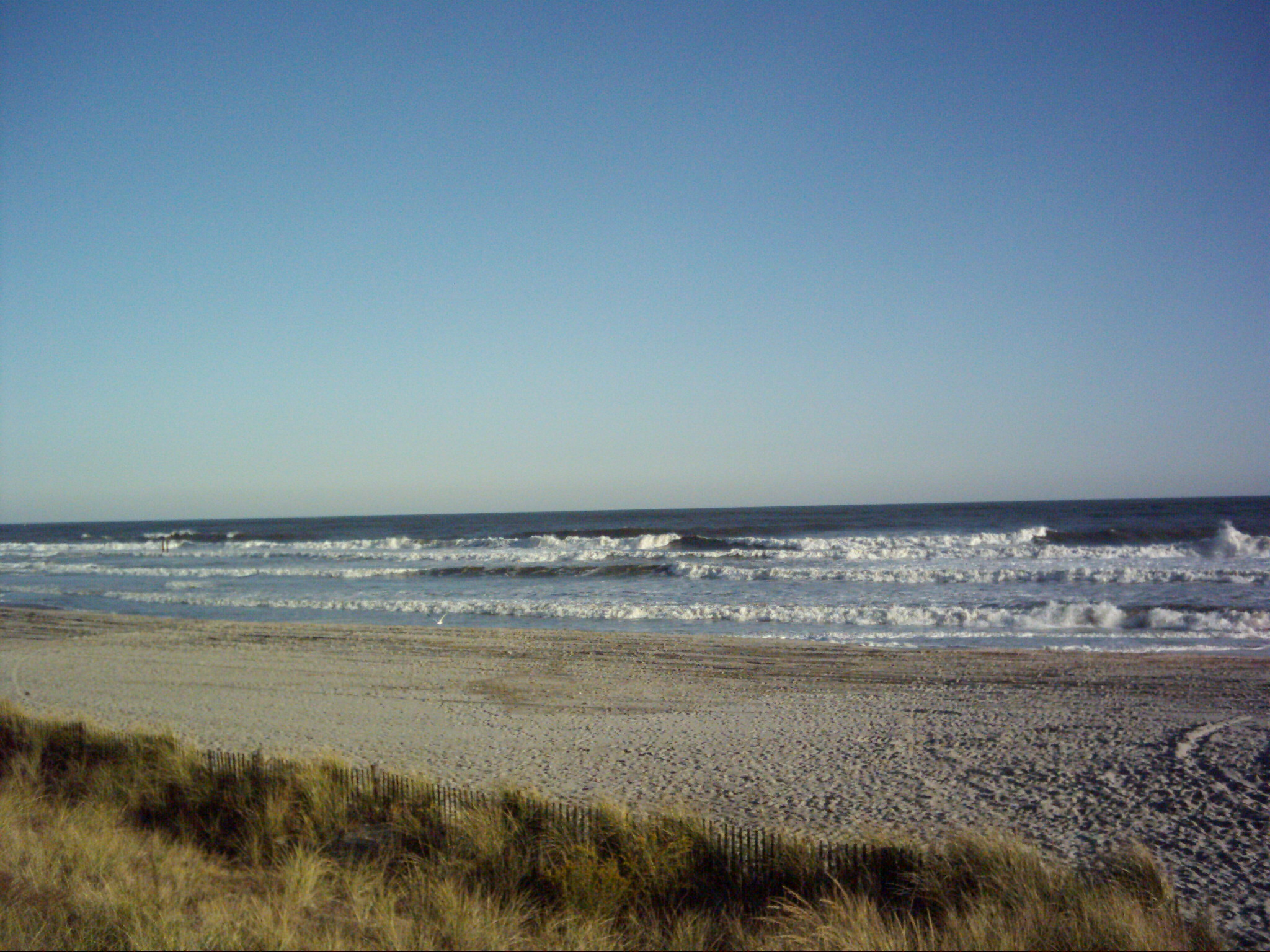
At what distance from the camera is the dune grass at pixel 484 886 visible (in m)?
4.89

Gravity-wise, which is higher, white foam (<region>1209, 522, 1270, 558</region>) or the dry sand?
white foam (<region>1209, 522, 1270, 558</region>)

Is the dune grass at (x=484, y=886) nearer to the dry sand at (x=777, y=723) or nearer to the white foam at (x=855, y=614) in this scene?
the dry sand at (x=777, y=723)

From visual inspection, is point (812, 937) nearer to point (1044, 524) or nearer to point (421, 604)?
point (421, 604)

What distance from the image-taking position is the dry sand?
791cm

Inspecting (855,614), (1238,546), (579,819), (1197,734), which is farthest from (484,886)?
(1238,546)

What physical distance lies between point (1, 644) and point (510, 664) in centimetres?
1241

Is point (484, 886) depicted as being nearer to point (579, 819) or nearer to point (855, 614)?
point (579, 819)

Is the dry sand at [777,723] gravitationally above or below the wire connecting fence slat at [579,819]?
below

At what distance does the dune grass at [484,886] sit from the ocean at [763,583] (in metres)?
12.1

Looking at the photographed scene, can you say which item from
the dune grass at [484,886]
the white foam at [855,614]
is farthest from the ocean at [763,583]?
the dune grass at [484,886]

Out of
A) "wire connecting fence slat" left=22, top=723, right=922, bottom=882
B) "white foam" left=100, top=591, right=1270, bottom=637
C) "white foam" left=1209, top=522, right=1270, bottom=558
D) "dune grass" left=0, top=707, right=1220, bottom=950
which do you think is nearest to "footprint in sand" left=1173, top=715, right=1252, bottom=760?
"dune grass" left=0, top=707, right=1220, bottom=950

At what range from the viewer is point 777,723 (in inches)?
459

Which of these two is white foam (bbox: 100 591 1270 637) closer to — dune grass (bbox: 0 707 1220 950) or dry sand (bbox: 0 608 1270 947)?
dry sand (bbox: 0 608 1270 947)

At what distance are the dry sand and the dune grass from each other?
4.54 ft
